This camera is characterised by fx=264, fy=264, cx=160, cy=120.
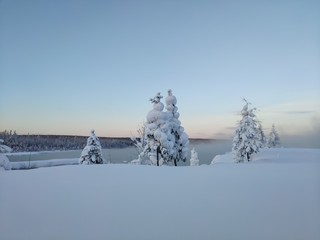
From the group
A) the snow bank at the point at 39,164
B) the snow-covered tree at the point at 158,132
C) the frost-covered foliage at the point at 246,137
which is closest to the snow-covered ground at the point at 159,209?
the snow-covered tree at the point at 158,132

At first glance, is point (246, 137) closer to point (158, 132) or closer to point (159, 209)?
point (158, 132)

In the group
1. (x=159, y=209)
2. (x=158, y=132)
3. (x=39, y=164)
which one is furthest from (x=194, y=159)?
(x=39, y=164)

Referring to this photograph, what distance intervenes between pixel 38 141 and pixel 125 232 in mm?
149794

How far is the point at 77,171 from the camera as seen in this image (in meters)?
14.0

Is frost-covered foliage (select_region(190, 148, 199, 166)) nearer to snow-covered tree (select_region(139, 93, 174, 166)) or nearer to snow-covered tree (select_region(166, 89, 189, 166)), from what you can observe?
snow-covered tree (select_region(166, 89, 189, 166))

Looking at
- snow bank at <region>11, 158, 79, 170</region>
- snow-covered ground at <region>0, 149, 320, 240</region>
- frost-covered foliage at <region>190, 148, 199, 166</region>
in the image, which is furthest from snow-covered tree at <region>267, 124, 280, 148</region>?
snow-covered ground at <region>0, 149, 320, 240</region>

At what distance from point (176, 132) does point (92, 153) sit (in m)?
10.9

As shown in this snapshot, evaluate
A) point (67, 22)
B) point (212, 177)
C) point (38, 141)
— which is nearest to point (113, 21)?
point (67, 22)

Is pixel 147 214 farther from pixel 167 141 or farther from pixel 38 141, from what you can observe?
pixel 38 141

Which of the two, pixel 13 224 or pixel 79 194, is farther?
pixel 79 194

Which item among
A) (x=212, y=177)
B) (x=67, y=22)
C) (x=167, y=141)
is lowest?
(x=212, y=177)

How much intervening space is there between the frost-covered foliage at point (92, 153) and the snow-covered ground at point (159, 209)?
21.7 meters

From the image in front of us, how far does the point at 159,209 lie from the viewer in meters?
7.70

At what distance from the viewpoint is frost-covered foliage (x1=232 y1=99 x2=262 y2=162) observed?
35.1m
